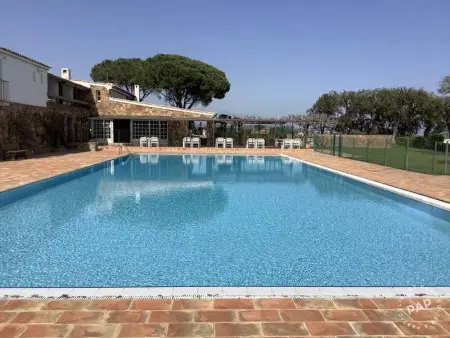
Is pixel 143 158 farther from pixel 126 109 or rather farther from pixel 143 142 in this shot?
pixel 126 109

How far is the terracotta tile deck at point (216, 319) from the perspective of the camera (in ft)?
9.63

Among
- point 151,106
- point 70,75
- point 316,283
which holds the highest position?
point 70,75

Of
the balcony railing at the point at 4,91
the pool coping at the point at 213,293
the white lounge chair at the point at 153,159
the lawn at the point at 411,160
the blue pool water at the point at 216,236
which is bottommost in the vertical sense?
the blue pool water at the point at 216,236

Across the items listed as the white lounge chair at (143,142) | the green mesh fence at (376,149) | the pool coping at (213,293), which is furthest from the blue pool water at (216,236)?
the white lounge chair at (143,142)

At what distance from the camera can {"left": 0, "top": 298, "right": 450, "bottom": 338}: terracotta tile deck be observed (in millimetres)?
2936

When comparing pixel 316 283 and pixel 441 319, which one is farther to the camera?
pixel 316 283

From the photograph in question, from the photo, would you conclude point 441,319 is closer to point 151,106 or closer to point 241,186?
point 241,186

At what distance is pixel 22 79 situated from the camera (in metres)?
19.1

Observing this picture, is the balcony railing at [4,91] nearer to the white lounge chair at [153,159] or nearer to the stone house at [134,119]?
the white lounge chair at [153,159]

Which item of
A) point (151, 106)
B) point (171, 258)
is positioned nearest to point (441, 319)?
point (171, 258)

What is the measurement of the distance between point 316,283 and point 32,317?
3161mm

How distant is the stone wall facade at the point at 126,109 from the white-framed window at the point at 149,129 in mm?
748

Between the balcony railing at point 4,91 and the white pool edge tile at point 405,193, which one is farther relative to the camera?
the balcony railing at point 4,91

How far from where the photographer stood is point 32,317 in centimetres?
314
